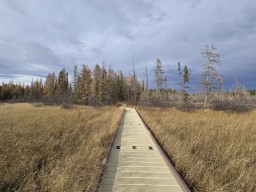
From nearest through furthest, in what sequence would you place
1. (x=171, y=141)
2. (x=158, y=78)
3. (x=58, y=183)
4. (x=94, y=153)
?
(x=58, y=183), (x=94, y=153), (x=171, y=141), (x=158, y=78)

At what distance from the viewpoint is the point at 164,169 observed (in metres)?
5.33

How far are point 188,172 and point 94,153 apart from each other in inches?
111

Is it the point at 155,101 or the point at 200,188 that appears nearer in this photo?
the point at 200,188

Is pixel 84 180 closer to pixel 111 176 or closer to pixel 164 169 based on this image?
pixel 111 176

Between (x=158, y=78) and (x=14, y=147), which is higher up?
(x=158, y=78)

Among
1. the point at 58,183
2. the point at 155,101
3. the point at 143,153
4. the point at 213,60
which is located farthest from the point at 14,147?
the point at 155,101

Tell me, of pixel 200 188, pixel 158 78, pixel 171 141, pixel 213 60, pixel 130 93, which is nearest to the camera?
pixel 200 188

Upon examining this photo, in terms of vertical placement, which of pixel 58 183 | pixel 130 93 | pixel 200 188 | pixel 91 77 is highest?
pixel 91 77

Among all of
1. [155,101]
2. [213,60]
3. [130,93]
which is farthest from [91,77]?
[213,60]

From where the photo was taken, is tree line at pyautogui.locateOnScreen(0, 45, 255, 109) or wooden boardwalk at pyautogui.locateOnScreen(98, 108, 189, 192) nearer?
wooden boardwalk at pyautogui.locateOnScreen(98, 108, 189, 192)

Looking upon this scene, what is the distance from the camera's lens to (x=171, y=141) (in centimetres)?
824

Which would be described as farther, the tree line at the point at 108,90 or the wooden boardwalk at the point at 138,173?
the tree line at the point at 108,90

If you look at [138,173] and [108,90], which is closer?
[138,173]

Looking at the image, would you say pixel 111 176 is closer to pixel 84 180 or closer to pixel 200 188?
pixel 84 180
